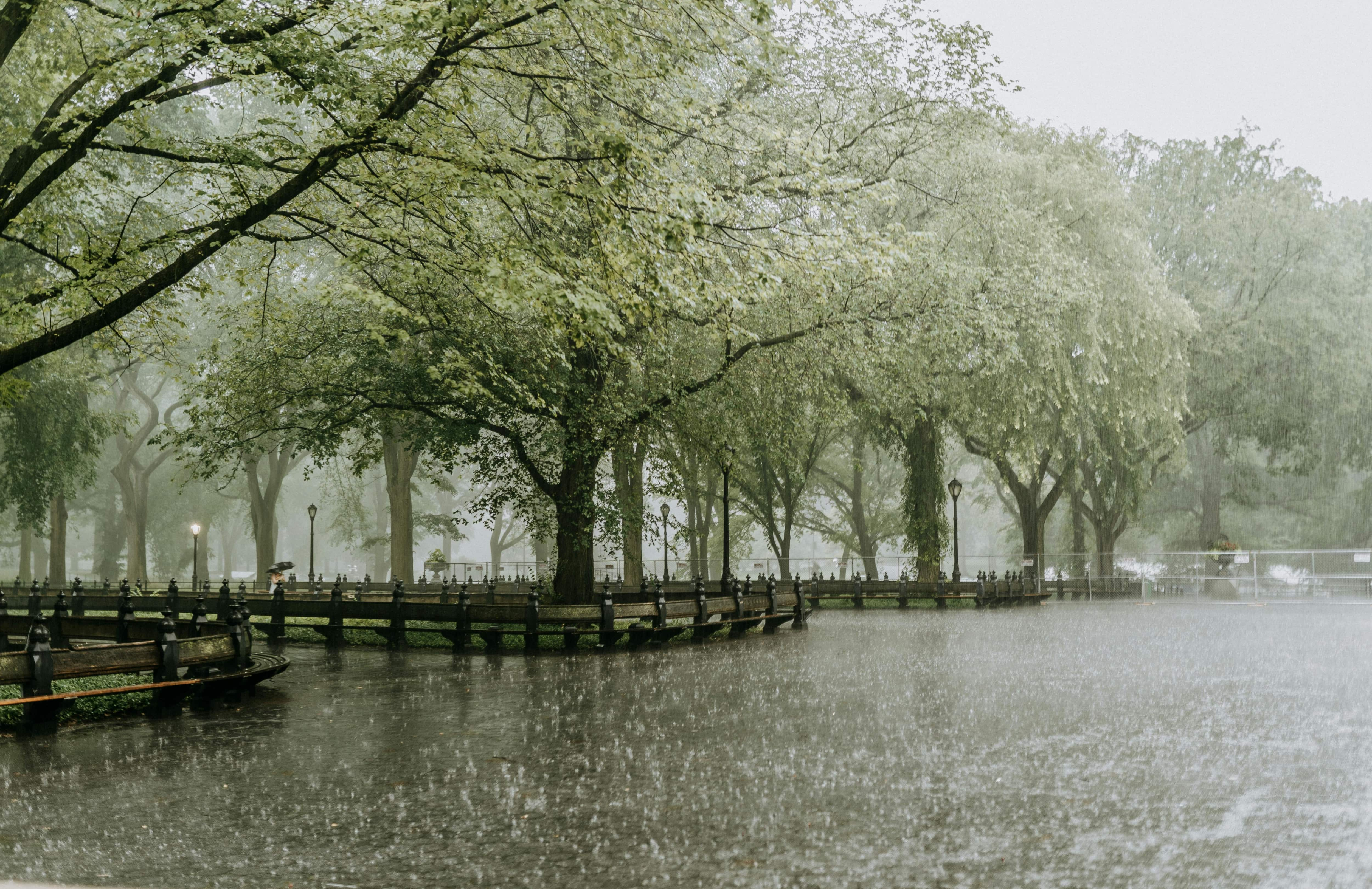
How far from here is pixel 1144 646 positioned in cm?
1816

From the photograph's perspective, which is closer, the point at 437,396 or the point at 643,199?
the point at 643,199

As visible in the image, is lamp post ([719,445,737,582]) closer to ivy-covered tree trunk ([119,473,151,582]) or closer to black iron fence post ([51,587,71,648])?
black iron fence post ([51,587,71,648])

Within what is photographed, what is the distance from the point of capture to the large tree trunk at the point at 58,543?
39.2 m

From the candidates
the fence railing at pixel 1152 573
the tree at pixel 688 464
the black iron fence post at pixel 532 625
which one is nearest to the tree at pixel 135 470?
the fence railing at pixel 1152 573

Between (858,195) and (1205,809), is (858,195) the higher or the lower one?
the higher one

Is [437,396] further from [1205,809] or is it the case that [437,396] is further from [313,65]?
[1205,809]

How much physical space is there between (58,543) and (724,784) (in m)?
39.7

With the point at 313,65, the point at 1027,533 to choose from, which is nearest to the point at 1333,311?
the point at 1027,533

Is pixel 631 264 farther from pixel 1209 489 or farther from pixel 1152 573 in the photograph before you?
pixel 1209 489

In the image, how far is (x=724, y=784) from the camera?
7355 millimetres

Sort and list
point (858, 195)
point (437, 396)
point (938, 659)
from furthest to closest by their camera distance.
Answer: point (437, 396)
point (858, 195)
point (938, 659)

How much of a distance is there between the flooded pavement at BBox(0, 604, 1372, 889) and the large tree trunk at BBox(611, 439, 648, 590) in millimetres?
8746

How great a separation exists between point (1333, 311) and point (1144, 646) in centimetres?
2603

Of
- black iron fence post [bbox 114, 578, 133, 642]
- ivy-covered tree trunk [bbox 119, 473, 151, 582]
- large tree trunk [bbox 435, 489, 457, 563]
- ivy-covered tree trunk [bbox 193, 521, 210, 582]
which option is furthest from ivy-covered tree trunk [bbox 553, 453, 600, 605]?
large tree trunk [bbox 435, 489, 457, 563]
